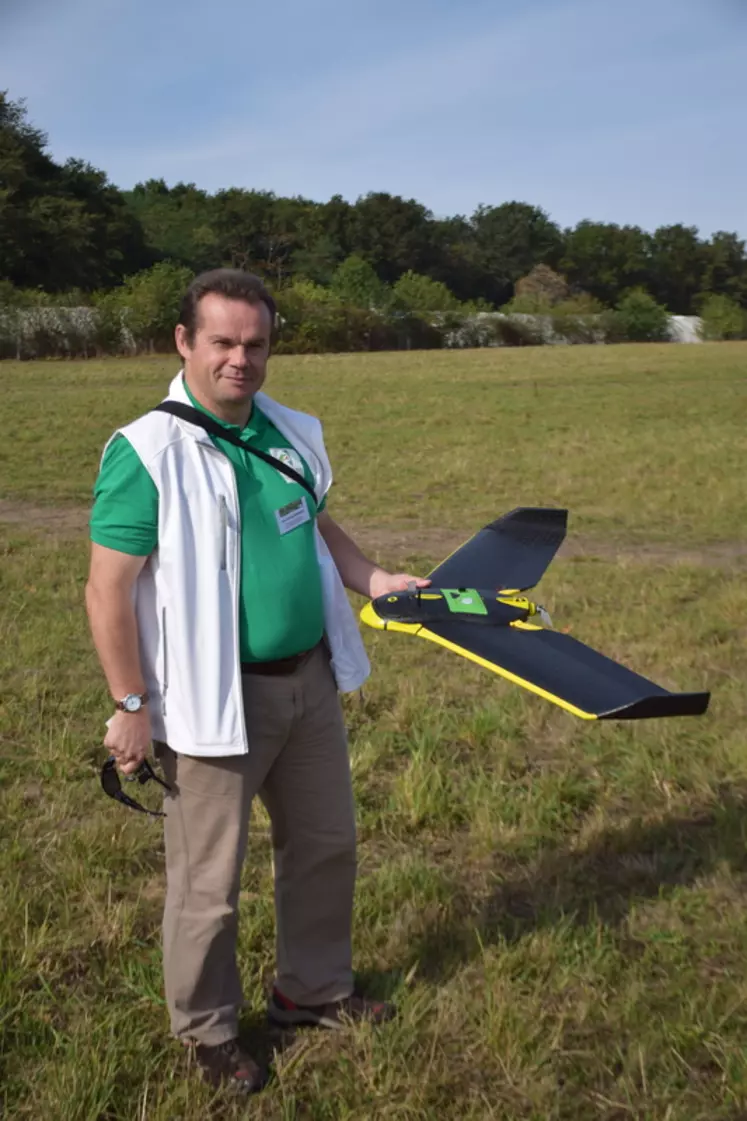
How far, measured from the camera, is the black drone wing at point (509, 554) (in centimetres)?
306

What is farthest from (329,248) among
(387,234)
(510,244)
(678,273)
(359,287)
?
(678,273)

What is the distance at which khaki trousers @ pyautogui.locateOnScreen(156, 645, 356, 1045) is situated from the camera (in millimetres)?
2594

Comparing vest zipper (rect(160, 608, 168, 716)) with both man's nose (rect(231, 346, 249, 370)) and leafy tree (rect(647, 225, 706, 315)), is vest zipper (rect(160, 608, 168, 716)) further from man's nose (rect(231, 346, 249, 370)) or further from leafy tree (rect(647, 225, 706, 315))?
leafy tree (rect(647, 225, 706, 315))

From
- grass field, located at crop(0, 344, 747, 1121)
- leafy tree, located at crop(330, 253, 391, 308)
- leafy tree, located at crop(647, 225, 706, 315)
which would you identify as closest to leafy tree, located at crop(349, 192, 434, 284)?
leafy tree, located at crop(330, 253, 391, 308)

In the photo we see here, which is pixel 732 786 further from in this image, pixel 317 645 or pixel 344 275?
pixel 344 275

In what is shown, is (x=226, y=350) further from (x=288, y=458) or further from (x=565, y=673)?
(x=565, y=673)

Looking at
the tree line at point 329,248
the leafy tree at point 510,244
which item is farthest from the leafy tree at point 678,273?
the leafy tree at point 510,244

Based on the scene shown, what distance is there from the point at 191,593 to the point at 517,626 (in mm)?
898

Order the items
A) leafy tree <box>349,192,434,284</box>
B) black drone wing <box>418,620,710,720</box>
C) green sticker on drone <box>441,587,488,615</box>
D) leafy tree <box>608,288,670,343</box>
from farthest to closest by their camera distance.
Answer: leafy tree <box>349,192,434,284</box>
leafy tree <box>608,288,670,343</box>
green sticker on drone <box>441,587,488,615</box>
black drone wing <box>418,620,710,720</box>

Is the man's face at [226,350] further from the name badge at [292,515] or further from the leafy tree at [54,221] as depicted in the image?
the leafy tree at [54,221]

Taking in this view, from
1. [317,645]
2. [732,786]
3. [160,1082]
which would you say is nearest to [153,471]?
[317,645]

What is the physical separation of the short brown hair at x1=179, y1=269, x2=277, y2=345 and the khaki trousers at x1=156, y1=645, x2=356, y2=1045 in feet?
2.93

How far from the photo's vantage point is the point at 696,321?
9494 cm

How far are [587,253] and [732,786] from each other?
134 metres
